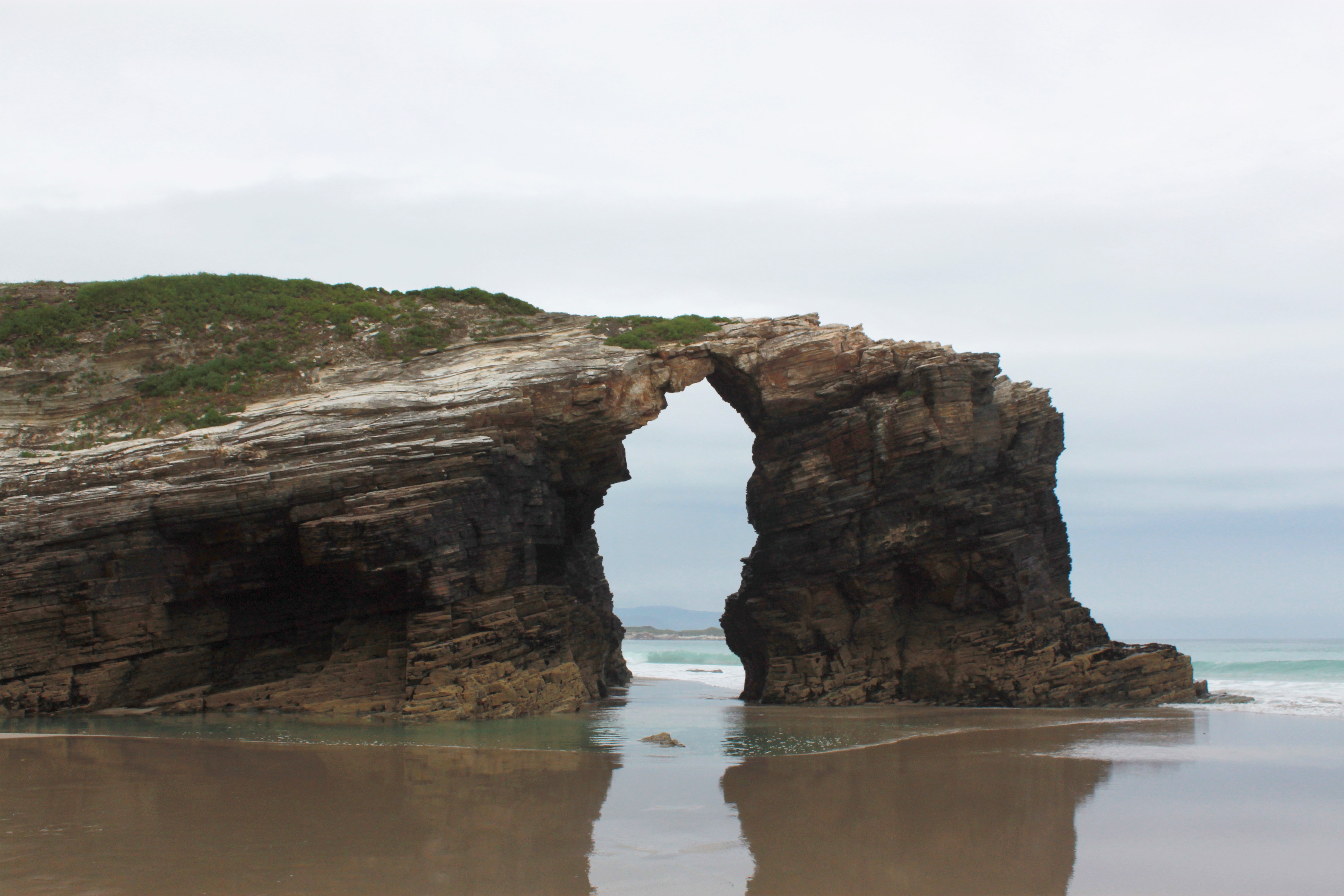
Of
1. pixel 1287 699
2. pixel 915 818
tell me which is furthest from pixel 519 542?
pixel 1287 699

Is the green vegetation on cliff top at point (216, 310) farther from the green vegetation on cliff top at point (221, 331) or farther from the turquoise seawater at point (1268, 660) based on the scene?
the turquoise seawater at point (1268, 660)

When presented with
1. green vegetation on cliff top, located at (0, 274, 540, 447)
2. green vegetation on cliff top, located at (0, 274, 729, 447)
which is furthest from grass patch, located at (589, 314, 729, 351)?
green vegetation on cliff top, located at (0, 274, 540, 447)

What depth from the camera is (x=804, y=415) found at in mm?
28922

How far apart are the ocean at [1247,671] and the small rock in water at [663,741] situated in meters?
16.3

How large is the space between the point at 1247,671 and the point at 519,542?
49225 millimetres

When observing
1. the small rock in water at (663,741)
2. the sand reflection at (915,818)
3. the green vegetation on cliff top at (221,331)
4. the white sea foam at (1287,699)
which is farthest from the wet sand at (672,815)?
the green vegetation on cliff top at (221,331)

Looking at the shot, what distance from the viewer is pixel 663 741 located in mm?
17766

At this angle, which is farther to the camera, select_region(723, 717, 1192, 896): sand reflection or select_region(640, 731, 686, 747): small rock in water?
select_region(640, 731, 686, 747): small rock in water

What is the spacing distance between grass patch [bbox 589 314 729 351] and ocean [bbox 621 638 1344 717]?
60.5 ft

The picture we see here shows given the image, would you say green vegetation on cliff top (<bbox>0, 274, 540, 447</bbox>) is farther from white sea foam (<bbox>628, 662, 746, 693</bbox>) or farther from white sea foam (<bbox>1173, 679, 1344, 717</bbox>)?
white sea foam (<bbox>1173, 679, 1344, 717</bbox>)

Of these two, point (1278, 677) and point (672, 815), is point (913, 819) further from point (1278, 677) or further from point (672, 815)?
point (1278, 677)

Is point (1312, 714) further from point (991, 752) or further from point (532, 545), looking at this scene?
point (532, 545)

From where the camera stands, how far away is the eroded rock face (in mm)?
22203

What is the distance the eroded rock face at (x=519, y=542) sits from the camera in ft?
72.8
